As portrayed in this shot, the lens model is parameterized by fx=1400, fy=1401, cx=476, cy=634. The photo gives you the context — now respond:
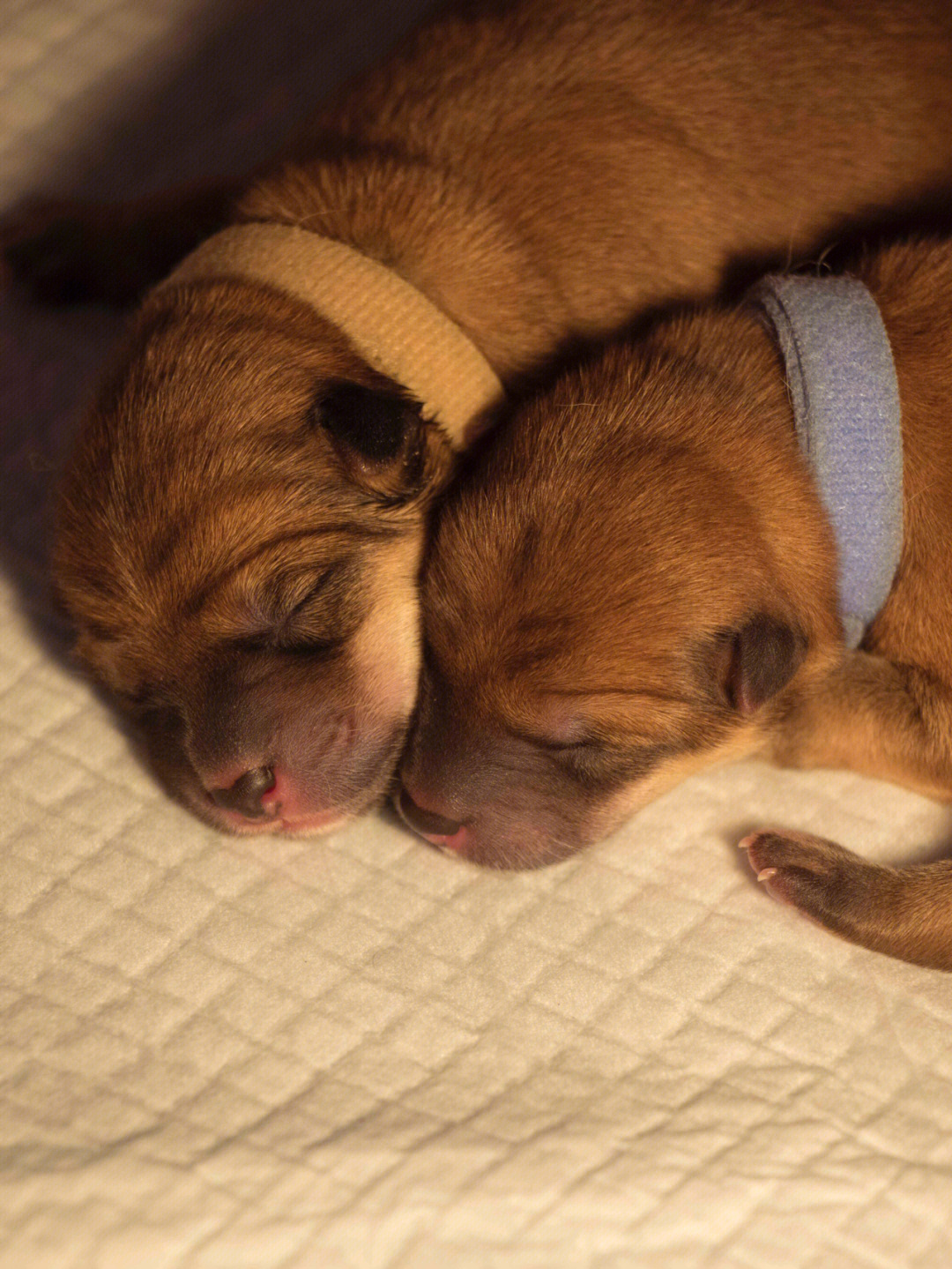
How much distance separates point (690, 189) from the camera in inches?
109

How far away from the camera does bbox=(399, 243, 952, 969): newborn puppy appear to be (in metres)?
2.23

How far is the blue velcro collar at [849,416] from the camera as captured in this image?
94.4 inches

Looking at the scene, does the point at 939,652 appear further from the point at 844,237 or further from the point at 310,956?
the point at 310,956

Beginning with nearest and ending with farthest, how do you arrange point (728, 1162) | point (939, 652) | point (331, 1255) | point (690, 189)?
point (331, 1255)
point (728, 1162)
point (939, 652)
point (690, 189)

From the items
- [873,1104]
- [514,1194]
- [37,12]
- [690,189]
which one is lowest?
[873,1104]

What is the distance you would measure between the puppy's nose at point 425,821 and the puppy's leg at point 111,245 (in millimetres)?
1583

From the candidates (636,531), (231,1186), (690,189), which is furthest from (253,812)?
(690,189)

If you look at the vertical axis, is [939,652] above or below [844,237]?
below

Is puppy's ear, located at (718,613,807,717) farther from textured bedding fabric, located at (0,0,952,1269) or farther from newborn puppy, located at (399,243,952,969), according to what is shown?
textured bedding fabric, located at (0,0,952,1269)

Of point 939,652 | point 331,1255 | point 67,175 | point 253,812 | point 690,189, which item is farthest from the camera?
point 67,175

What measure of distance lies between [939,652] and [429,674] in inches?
37.3

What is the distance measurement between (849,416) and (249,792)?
1.20 m

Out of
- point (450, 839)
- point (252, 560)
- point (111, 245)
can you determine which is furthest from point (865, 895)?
point (111, 245)

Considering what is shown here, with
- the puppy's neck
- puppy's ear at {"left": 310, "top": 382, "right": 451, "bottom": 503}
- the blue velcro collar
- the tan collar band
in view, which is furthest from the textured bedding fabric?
the puppy's neck
